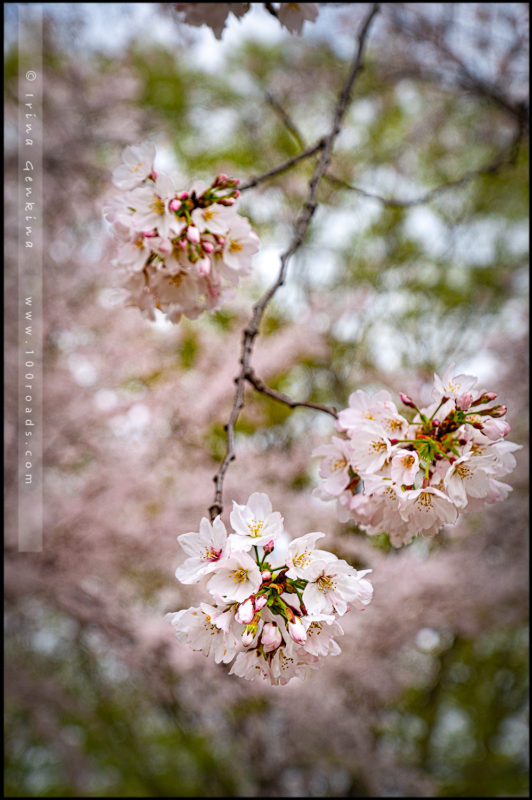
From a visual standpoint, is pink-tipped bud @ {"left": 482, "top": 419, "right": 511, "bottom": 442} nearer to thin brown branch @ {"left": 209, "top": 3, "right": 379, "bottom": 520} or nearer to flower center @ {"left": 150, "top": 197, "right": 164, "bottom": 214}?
thin brown branch @ {"left": 209, "top": 3, "right": 379, "bottom": 520}

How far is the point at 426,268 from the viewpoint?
23.9ft

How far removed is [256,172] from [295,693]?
554 cm

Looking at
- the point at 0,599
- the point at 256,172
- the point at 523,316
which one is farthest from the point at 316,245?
the point at 0,599

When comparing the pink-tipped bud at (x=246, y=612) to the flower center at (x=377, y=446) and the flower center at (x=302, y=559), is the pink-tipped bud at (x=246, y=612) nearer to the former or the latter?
the flower center at (x=302, y=559)

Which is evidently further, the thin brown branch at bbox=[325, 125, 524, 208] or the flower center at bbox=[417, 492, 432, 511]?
the thin brown branch at bbox=[325, 125, 524, 208]

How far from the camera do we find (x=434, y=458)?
0.92m

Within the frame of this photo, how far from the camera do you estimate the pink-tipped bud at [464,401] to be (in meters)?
0.91

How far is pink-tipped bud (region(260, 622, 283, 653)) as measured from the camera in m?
0.78

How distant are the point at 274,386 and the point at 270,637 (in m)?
5.41

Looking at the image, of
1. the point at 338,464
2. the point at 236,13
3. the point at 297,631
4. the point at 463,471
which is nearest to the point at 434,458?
the point at 463,471

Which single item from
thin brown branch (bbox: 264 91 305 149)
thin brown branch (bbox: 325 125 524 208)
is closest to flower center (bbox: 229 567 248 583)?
thin brown branch (bbox: 325 125 524 208)

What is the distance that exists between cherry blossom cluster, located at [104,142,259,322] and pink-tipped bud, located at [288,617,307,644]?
2.13 ft

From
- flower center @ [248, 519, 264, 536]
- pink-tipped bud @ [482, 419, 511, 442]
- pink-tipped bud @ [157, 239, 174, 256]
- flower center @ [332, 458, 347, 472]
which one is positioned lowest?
flower center @ [248, 519, 264, 536]

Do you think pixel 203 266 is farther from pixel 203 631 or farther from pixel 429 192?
pixel 429 192
